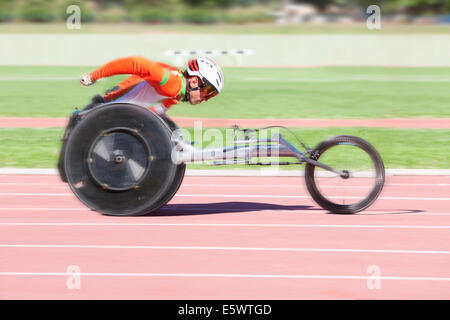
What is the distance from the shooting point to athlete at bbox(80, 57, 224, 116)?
8617mm

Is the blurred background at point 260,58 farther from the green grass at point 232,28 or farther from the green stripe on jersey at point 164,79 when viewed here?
the green stripe on jersey at point 164,79

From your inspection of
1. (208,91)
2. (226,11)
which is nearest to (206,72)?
(208,91)

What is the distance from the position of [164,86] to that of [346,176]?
203 centimetres

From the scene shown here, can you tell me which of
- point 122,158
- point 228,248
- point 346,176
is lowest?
point 228,248

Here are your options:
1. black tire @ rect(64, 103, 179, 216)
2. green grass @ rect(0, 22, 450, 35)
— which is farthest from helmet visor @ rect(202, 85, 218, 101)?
green grass @ rect(0, 22, 450, 35)

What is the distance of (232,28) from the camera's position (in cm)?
5912

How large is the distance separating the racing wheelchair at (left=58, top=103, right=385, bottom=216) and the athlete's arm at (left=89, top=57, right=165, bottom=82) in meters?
0.32

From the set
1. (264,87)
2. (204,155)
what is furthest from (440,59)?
(204,155)

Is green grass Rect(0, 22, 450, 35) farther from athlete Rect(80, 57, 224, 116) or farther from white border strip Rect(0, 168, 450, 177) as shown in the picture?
athlete Rect(80, 57, 224, 116)

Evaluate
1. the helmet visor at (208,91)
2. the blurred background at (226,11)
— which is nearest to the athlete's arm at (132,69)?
the helmet visor at (208,91)

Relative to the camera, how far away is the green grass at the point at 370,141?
12992 millimetres

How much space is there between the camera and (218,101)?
23.3 metres

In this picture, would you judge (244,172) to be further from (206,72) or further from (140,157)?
(140,157)

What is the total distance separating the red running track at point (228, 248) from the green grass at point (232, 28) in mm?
42090
